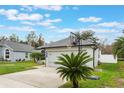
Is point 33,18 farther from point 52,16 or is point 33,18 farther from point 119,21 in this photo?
point 119,21

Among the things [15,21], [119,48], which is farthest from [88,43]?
[15,21]

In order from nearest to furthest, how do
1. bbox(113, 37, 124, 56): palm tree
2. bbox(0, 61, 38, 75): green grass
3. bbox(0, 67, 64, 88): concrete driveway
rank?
bbox(0, 67, 64, 88): concrete driveway → bbox(0, 61, 38, 75): green grass → bbox(113, 37, 124, 56): palm tree

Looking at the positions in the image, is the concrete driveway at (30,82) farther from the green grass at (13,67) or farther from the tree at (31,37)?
the tree at (31,37)

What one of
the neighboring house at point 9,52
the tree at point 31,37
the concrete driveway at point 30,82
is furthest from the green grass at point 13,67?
the tree at point 31,37

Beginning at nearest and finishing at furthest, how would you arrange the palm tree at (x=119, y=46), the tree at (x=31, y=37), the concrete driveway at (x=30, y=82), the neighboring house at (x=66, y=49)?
the concrete driveway at (x=30, y=82), the neighboring house at (x=66, y=49), the palm tree at (x=119, y=46), the tree at (x=31, y=37)

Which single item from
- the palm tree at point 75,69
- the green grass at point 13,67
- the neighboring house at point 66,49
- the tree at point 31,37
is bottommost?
the green grass at point 13,67

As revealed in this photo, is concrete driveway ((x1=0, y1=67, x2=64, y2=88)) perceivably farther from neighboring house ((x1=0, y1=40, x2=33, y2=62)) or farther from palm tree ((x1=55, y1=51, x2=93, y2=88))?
neighboring house ((x1=0, y1=40, x2=33, y2=62))

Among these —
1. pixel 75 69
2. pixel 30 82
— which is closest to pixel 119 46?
pixel 30 82

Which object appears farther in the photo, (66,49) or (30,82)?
(66,49)

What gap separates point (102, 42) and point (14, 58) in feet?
45.8

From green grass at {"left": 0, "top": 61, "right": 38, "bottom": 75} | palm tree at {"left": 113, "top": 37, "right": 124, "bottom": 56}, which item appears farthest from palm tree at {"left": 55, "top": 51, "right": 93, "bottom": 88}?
palm tree at {"left": 113, "top": 37, "right": 124, "bottom": 56}

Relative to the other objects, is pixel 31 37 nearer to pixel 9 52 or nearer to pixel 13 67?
pixel 9 52

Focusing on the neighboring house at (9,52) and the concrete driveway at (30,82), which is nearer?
the concrete driveway at (30,82)

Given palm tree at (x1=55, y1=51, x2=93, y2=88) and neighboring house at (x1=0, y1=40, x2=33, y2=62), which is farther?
neighboring house at (x1=0, y1=40, x2=33, y2=62)
